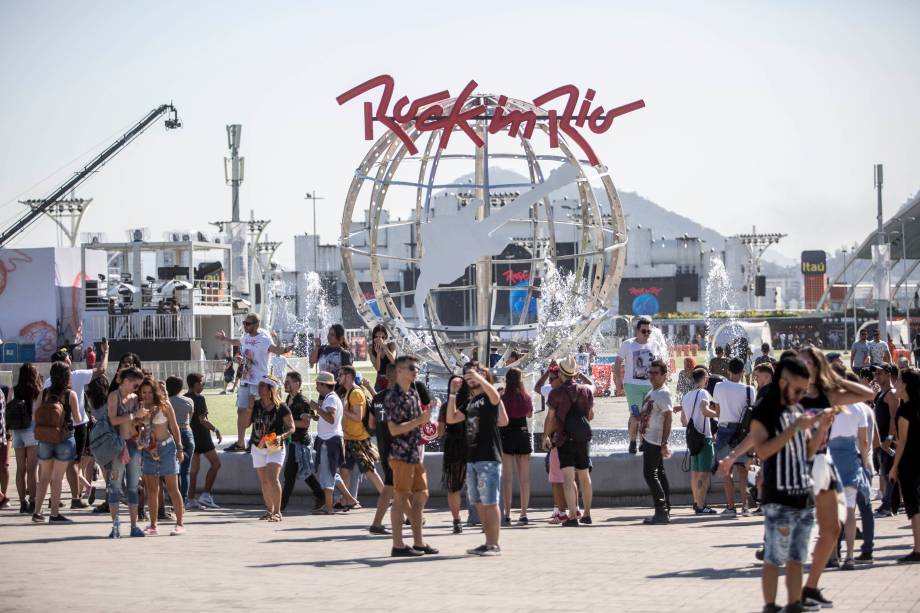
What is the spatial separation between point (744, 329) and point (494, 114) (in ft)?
95.1

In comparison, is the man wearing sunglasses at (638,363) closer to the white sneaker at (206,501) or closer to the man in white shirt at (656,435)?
the man in white shirt at (656,435)

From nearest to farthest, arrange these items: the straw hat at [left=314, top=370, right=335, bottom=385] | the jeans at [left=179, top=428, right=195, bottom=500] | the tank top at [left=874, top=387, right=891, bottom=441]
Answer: the tank top at [left=874, top=387, right=891, bottom=441] → the straw hat at [left=314, top=370, right=335, bottom=385] → the jeans at [left=179, top=428, right=195, bottom=500]

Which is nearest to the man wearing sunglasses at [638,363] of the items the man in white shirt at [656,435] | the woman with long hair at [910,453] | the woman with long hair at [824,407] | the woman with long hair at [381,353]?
the man in white shirt at [656,435]

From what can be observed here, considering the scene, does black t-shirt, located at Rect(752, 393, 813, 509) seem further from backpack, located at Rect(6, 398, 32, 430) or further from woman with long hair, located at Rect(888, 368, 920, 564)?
backpack, located at Rect(6, 398, 32, 430)

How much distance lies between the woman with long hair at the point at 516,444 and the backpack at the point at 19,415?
5048 millimetres

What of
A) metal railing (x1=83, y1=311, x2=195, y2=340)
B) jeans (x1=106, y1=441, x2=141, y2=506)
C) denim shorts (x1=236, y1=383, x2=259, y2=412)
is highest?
metal railing (x1=83, y1=311, x2=195, y2=340)

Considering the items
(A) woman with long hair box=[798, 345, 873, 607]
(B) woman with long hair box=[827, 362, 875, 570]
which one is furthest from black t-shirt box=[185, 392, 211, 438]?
(A) woman with long hair box=[798, 345, 873, 607]

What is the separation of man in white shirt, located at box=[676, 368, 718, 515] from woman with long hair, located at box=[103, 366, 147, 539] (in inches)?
203

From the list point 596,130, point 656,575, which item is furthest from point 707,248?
point 656,575

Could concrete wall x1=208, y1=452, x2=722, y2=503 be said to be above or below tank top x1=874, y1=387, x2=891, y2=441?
below

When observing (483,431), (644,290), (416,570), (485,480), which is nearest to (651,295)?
(644,290)

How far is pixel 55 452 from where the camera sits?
13242 mm

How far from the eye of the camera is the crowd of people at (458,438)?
31.3 feet

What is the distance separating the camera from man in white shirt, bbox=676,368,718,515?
43.1 ft
